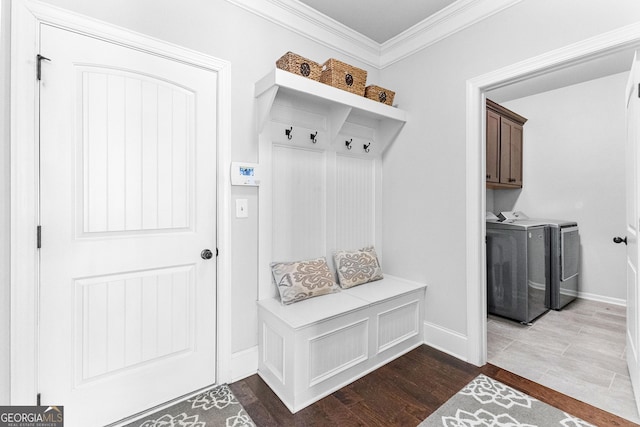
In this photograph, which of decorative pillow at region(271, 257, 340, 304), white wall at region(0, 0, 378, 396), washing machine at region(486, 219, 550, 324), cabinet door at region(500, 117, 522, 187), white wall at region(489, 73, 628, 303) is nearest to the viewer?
white wall at region(0, 0, 378, 396)

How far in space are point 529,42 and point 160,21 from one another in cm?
234

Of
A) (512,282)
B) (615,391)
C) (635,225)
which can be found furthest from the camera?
(512,282)

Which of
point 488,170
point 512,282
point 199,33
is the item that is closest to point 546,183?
point 488,170

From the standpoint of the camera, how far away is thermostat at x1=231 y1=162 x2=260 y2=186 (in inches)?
76.9

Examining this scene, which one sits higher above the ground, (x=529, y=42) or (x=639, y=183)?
(x=529, y=42)

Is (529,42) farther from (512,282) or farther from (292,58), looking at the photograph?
(512,282)

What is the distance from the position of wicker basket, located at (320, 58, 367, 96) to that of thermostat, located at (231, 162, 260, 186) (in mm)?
846

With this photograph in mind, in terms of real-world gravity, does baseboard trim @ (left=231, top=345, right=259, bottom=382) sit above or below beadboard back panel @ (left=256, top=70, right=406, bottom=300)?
below

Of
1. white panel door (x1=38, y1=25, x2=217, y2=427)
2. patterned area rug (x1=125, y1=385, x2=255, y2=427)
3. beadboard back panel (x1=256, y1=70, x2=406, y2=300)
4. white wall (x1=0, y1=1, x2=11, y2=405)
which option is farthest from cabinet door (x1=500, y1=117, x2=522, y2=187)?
white wall (x1=0, y1=1, x2=11, y2=405)

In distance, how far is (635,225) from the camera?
166cm

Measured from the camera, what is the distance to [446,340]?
239cm

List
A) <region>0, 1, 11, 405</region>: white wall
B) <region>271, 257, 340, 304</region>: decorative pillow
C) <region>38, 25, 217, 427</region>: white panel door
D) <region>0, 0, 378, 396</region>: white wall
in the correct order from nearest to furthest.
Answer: <region>0, 1, 11, 405</region>: white wall < <region>38, 25, 217, 427</region>: white panel door < <region>0, 0, 378, 396</region>: white wall < <region>271, 257, 340, 304</region>: decorative pillow

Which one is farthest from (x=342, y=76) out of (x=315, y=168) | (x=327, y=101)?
(x=315, y=168)

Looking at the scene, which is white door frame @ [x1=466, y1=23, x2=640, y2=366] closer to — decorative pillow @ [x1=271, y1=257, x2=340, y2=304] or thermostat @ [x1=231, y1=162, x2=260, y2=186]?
decorative pillow @ [x1=271, y1=257, x2=340, y2=304]
